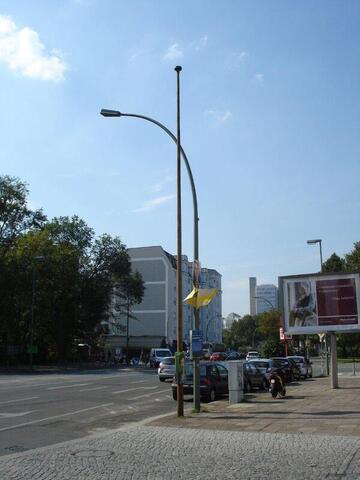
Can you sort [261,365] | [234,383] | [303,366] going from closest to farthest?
[234,383]
[261,365]
[303,366]

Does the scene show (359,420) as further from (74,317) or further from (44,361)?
(44,361)

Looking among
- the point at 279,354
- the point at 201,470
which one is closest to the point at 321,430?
the point at 201,470

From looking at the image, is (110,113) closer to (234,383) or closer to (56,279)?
(234,383)

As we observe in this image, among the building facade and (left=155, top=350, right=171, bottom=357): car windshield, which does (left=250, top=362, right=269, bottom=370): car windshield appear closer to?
(left=155, top=350, right=171, bottom=357): car windshield

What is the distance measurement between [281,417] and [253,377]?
11810 millimetres

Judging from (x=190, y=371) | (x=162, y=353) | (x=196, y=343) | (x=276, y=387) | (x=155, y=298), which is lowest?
(x=276, y=387)

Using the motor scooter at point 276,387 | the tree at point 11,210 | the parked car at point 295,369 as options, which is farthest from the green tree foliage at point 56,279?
the motor scooter at point 276,387

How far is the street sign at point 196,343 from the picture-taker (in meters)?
16.4

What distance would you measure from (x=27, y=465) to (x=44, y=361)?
2480 inches

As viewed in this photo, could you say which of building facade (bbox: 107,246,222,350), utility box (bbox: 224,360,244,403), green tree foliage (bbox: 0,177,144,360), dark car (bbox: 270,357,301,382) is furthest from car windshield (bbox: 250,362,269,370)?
building facade (bbox: 107,246,222,350)

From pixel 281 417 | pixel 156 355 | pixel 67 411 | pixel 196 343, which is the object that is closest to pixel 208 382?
pixel 196 343

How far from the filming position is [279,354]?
56750mm

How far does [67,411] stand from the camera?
57.7 ft

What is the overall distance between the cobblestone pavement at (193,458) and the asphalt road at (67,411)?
1.43 metres
